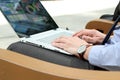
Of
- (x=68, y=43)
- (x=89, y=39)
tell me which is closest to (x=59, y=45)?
(x=68, y=43)

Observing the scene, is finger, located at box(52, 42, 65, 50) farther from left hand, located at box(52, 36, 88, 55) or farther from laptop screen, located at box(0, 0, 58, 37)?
laptop screen, located at box(0, 0, 58, 37)

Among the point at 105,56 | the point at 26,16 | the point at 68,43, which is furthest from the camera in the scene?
the point at 26,16

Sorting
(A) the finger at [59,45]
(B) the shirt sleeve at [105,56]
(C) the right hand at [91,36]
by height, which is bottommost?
(C) the right hand at [91,36]

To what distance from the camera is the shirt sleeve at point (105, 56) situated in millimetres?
1240

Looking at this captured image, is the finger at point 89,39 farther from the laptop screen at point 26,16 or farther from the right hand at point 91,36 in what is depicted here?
the laptop screen at point 26,16

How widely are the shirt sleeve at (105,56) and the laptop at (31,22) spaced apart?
164 millimetres

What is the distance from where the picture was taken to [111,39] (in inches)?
62.4

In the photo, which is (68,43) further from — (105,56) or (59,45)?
(105,56)

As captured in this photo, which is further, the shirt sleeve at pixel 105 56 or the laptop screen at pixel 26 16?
the laptop screen at pixel 26 16

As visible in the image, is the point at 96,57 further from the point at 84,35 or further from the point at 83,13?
the point at 83,13

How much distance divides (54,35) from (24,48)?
0.27m

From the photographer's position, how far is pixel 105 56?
1.25m

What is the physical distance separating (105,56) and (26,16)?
56cm

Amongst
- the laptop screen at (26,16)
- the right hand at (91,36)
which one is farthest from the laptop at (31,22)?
the right hand at (91,36)
